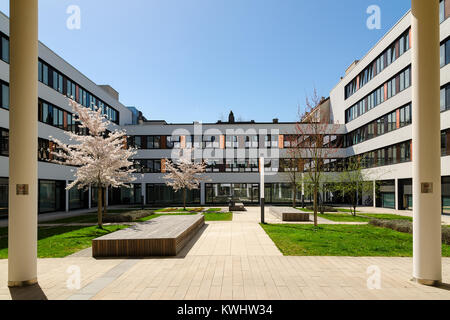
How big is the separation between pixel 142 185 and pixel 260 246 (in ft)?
107

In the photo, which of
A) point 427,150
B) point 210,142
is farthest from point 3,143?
point 427,150

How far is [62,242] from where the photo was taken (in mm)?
11906

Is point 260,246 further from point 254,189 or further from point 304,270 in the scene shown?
point 254,189

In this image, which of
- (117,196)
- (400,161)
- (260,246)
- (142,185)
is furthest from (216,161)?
(260,246)

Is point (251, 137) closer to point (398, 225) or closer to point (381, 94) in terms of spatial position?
point (381, 94)

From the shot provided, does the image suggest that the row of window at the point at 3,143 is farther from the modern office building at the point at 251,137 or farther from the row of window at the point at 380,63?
the row of window at the point at 380,63

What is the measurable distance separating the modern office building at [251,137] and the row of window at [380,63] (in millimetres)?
97

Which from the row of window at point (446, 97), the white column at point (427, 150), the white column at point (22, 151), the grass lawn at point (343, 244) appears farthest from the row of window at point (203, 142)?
the white column at point (427, 150)

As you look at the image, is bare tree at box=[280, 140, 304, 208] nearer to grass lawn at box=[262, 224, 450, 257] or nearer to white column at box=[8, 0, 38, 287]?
grass lawn at box=[262, 224, 450, 257]

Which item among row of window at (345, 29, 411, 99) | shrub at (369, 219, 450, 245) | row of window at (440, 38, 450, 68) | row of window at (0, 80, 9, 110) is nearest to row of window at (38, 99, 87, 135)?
row of window at (0, 80, 9, 110)

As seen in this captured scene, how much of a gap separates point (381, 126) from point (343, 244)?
2699cm

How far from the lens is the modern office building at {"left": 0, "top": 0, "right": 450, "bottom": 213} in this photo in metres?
26.9

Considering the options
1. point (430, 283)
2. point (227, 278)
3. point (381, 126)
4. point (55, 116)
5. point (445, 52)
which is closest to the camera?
point (430, 283)

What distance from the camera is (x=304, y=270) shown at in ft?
24.3
